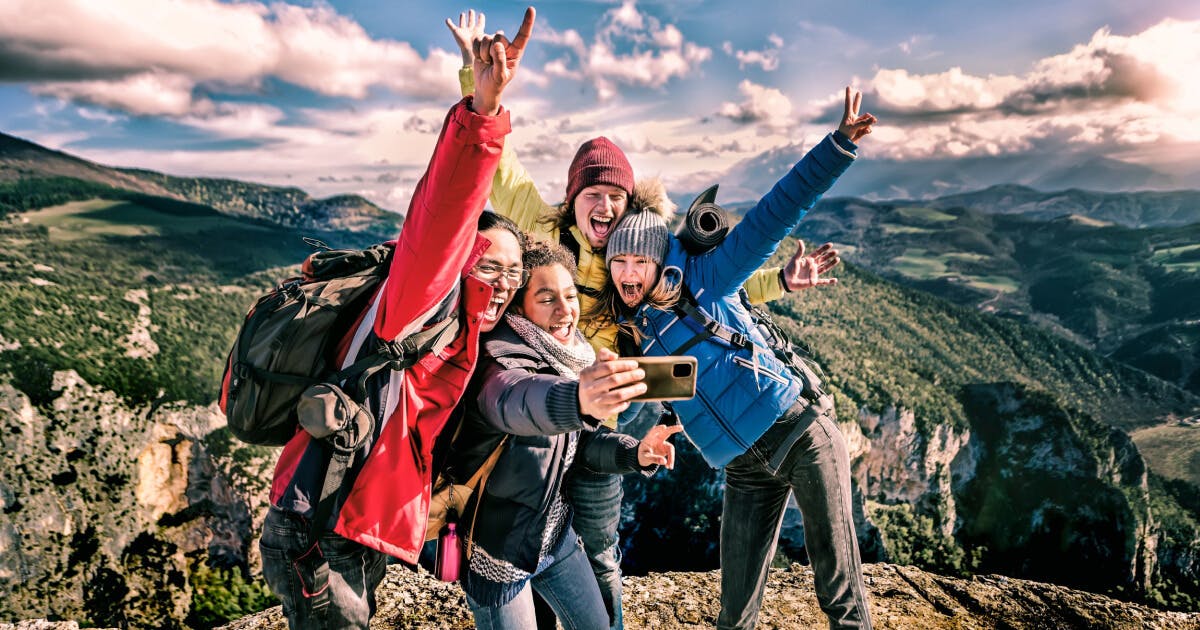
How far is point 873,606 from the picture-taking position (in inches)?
265

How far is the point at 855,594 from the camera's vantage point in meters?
4.53

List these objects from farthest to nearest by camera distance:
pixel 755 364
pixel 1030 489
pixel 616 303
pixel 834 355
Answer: pixel 1030 489 < pixel 834 355 < pixel 616 303 < pixel 755 364

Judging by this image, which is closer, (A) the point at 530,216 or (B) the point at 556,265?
(B) the point at 556,265

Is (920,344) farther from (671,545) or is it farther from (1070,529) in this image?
(671,545)

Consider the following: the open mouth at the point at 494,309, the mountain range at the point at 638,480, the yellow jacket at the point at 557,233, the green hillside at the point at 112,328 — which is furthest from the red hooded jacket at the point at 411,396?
the mountain range at the point at 638,480

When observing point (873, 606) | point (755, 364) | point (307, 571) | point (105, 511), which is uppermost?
point (755, 364)

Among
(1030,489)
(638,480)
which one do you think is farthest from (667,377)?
(1030,489)

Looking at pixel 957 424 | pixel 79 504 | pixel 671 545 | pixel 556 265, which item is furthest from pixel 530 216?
pixel 957 424

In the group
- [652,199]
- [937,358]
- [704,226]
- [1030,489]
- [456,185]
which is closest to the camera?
[456,185]

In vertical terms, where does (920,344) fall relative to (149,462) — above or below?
above

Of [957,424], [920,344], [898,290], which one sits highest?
[898,290]

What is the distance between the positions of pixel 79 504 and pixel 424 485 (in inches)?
3600

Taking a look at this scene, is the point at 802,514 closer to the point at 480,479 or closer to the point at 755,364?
the point at 755,364

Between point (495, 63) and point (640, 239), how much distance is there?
214cm
